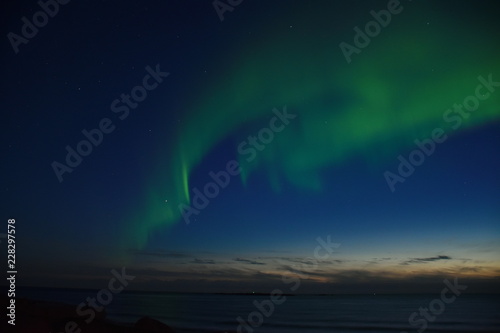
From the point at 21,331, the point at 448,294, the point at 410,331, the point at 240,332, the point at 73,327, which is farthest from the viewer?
the point at 448,294

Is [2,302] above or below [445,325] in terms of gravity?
above

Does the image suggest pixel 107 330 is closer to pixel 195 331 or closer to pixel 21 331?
pixel 21 331

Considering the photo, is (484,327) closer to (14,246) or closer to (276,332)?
(276,332)

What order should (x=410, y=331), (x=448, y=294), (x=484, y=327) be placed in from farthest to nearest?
1. (x=448, y=294)
2. (x=484, y=327)
3. (x=410, y=331)

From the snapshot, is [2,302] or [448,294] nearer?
[2,302]

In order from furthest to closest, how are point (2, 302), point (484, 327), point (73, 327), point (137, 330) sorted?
point (484, 327)
point (2, 302)
point (137, 330)
point (73, 327)

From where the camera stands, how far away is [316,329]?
1152 inches

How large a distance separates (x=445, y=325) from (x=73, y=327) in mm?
29562

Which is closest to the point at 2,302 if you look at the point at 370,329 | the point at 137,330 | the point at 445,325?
the point at 137,330

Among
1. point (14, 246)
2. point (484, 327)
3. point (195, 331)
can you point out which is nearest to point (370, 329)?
point (484, 327)

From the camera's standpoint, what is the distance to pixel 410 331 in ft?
87.9

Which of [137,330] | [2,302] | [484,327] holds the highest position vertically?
[2,302]

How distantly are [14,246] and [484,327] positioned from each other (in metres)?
34.1

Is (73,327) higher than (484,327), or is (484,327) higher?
(73,327)
